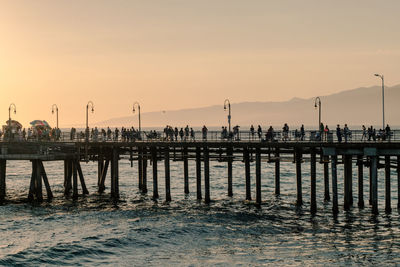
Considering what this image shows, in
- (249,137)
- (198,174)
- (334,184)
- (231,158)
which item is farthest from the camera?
(231,158)

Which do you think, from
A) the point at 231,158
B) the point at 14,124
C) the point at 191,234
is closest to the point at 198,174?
the point at 231,158

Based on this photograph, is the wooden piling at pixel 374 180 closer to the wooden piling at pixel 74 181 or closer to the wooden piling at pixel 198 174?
the wooden piling at pixel 198 174

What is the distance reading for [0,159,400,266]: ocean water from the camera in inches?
1190

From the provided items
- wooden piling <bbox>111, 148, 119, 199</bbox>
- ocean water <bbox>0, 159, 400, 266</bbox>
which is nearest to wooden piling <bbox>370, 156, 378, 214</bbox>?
ocean water <bbox>0, 159, 400, 266</bbox>

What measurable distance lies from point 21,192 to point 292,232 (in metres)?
32.2

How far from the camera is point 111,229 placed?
37.6m

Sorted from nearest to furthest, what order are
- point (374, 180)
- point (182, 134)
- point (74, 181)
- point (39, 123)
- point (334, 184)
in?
1. point (374, 180)
2. point (334, 184)
3. point (74, 181)
4. point (182, 134)
5. point (39, 123)

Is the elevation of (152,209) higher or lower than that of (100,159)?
lower

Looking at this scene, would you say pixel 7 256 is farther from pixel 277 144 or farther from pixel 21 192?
pixel 21 192

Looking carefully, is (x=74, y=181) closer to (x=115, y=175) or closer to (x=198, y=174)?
(x=115, y=175)

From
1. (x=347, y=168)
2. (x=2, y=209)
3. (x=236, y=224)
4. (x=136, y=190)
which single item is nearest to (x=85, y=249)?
(x=236, y=224)

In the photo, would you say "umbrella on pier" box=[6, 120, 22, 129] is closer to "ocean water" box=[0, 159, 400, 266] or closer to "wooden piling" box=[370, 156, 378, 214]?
"ocean water" box=[0, 159, 400, 266]

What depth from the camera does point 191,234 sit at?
3594 centimetres

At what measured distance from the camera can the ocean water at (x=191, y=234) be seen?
30219 mm
